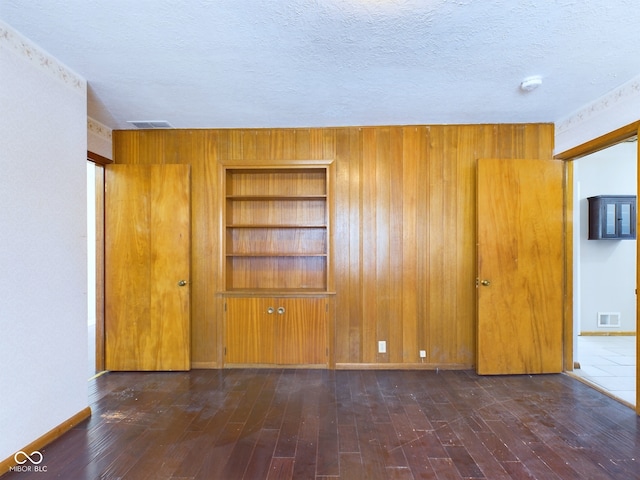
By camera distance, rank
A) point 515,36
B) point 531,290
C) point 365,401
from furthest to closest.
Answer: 1. point 531,290
2. point 365,401
3. point 515,36

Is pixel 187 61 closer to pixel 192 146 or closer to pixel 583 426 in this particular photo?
pixel 192 146

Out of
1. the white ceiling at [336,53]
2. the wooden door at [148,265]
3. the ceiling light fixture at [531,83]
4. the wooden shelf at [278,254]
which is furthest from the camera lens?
the wooden shelf at [278,254]

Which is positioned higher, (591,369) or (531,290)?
(531,290)

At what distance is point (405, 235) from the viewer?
3.42 meters

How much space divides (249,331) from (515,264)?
2787 mm

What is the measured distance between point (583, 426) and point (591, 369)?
1452 millimetres

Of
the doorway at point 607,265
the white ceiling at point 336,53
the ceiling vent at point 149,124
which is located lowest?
the doorway at point 607,265

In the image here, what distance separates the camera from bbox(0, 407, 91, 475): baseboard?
6.17ft

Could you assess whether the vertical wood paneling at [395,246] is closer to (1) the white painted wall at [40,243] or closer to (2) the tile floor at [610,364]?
(2) the tile floor at [610,364]

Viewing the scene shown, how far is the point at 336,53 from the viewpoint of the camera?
84.3 inches

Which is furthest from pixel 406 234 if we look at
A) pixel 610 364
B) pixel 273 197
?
pixel 610 364

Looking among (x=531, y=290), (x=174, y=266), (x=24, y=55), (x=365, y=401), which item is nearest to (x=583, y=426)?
(x=531, y=290)

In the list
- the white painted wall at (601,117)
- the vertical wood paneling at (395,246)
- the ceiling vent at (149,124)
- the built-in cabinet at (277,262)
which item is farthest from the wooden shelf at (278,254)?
the white painted wall at (601,117)

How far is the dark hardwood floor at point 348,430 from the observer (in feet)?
6.21
